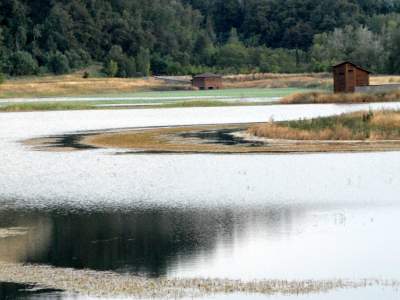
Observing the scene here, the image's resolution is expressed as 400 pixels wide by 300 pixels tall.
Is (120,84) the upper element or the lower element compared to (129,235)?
lower

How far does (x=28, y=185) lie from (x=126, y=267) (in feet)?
57.3

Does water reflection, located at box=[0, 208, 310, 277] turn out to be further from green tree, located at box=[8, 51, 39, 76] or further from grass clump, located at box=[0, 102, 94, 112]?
green tree, located at box=[8, 51, 39, 76]

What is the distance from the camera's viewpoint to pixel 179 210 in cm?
3325

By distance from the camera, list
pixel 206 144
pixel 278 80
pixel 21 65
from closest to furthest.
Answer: pixel 206 144, pixel 278 80, pixel 21 65

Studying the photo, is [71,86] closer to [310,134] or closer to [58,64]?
[58,64]

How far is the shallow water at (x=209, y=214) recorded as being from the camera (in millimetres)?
24656

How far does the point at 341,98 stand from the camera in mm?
105375

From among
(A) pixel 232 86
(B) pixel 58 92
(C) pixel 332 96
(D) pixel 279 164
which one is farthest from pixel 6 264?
(A) pixel 232 86

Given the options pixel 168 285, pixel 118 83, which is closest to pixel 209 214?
pixel 168 285

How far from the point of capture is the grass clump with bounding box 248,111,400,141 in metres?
56.8

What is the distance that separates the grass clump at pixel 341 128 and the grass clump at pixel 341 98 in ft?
136

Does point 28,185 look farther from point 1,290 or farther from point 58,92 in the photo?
point 58,92

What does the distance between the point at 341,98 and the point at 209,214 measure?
74989 mm

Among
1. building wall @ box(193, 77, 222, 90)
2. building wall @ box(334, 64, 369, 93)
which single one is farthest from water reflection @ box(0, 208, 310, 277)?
building wall @ box(193, 77, 222, 90)
